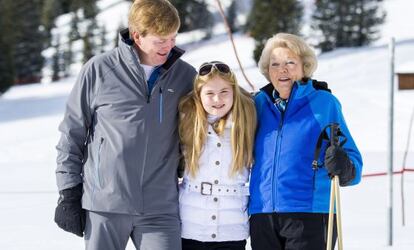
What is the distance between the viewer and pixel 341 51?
114 feet

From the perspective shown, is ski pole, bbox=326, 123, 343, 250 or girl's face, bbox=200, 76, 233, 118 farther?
girl's face, bbox=200, 76, 233, 118

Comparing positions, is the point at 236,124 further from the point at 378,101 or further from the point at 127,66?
the point at 378,101

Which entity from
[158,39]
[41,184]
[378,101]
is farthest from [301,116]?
[378,101]

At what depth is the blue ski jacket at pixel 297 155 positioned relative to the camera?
2.96 m

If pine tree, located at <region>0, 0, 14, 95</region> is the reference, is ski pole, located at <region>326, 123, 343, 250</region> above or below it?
below

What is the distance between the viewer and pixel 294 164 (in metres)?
2.95

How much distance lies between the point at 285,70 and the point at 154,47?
1.89ft

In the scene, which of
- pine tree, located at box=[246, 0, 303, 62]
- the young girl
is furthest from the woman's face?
pine tree, located at box=[246, 0, 303, 62]

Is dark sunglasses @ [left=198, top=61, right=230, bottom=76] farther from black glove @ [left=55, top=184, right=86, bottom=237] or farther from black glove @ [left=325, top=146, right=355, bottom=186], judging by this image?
black glove @ [left=55, top=184, right=86, bottom=237]

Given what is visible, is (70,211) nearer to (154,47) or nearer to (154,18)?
(154,47)

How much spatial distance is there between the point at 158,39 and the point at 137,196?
653mm

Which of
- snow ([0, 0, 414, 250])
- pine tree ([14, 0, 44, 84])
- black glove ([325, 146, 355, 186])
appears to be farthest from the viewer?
pine tree ([14, 0, 44, 84])

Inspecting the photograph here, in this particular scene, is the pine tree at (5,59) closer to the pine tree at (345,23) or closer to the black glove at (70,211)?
the pine tree at (345,23)

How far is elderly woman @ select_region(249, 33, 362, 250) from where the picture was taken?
9.70 ft
